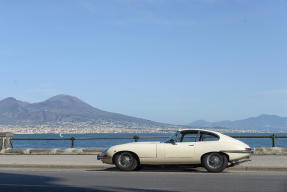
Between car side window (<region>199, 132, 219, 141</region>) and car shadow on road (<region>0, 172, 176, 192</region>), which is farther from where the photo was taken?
car side window (<region>199, 132, 219, 141</region>)

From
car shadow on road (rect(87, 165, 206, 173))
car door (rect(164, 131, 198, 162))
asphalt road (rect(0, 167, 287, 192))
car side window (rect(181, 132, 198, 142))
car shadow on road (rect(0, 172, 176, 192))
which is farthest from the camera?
car shadow on road (rect(87, 165, 206, 173))

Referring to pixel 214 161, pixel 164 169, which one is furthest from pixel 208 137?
pixel 164 169

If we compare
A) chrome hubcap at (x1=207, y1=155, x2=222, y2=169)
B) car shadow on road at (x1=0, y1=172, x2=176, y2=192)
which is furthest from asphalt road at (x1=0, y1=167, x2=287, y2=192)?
chrome hubcap at (x1=207, y1=155, x2=222, y2=169)

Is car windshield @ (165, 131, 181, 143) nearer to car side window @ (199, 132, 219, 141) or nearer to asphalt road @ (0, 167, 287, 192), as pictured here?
car side window @ (199, 132, 219, 141)

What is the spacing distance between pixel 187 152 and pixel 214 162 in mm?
903

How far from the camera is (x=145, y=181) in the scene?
13.0 metres

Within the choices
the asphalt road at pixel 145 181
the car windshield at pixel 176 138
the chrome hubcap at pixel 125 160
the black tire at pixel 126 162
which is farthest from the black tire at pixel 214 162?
the chrome hubcap at pixel 125 160

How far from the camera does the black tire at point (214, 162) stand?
50.4ft

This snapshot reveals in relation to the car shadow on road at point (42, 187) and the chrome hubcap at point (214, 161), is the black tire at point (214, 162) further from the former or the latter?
the car shadow on road at point (42, 187)

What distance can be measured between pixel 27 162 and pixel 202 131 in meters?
7.22

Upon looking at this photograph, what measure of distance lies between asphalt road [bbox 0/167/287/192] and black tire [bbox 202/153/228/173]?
0.82ft

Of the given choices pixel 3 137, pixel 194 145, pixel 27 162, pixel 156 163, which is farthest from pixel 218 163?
pixel 3 137

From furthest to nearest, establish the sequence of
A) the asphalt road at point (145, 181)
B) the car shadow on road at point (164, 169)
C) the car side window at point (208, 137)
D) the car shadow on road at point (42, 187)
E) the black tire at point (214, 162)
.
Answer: the car shadow on road at point (164, 169) → the car side window at point (208, 137) → the black tire at point (214, 162) → the asphalt road at point (145, 181) → the car shadow on road at point (42, 187)

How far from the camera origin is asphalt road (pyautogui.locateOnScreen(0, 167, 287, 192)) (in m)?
11.5
